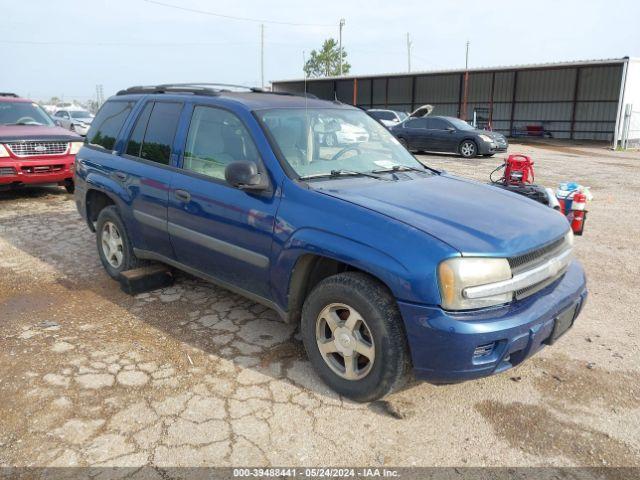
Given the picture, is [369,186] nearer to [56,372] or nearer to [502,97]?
[56,372]

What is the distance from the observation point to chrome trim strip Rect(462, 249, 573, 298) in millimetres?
2641

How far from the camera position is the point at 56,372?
134 inches

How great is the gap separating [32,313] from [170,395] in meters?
1.91

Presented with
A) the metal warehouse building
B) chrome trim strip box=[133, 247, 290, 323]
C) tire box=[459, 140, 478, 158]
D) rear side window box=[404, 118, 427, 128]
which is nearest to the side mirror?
chrome trim strip box=[133, 247, 290, 323]

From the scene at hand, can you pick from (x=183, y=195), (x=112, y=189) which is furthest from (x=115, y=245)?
(x=183, y=195)

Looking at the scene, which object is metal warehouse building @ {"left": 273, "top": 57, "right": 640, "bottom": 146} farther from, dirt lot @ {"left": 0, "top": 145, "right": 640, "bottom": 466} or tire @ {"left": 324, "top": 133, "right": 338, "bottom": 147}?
dirt lot @ {"left": 0, "top": 145, "right": 640, "bottom": 466}

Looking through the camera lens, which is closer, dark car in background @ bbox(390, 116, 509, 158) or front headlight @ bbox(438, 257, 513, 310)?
front headlight @ bbox(438, 257, 513, 310)

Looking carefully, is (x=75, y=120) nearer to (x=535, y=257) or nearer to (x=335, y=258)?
(x=335, y=258)

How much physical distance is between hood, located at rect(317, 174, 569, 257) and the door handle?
3.61ft

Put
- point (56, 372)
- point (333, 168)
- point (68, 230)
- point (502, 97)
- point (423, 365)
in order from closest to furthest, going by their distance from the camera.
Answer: point (423, 365), point (56, 372), point (333, 168), point (68, 230), point (502, 97)

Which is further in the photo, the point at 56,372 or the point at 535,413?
the point at 56,372

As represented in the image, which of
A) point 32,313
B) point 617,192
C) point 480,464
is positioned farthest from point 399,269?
point 617,192

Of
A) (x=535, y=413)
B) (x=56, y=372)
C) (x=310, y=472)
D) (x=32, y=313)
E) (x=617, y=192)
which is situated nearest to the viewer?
(x=310, y=472)

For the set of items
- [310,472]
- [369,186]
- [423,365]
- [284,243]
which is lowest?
[310,472]
